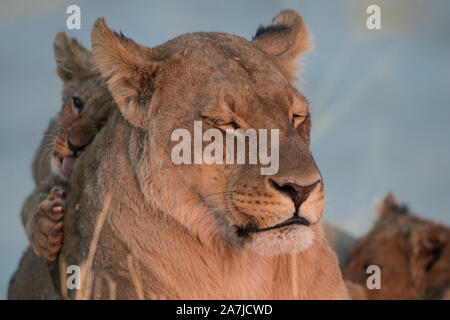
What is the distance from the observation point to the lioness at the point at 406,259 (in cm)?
841

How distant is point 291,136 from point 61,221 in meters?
1.99

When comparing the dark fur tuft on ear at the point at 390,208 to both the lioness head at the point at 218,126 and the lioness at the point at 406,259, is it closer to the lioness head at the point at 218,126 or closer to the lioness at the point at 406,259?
the lioness at the point at 406,259

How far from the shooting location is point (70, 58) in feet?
22.1

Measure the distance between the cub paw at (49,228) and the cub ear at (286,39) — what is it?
1.82m

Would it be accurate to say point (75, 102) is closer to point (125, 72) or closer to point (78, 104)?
point (78, 104)

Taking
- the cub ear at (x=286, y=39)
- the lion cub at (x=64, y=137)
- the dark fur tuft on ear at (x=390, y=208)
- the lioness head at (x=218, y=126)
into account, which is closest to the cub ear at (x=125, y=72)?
the lioness head at (x=218, y=126)

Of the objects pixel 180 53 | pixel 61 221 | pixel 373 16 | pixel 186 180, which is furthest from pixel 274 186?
pixel 373 16

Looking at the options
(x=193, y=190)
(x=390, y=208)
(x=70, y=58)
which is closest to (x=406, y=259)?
(x=390, y=208)

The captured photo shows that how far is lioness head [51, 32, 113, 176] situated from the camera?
19.0ft

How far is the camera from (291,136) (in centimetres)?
397

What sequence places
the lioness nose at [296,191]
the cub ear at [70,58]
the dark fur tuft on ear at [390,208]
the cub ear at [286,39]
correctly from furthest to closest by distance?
the dark fur tuft on ear at [390,208] → the cub ear at [70,58] → the cub ear at [286,39] → the lioness nose at [296,191]
